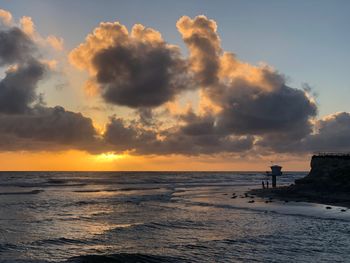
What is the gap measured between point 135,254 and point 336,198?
55.9 metres

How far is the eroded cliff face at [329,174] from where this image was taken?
83.3 meters

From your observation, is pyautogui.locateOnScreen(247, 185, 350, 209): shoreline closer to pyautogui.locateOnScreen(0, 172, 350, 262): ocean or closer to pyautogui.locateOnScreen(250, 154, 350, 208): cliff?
pyautogui.locateOnScreen(250, 154, 350, 208): cliff

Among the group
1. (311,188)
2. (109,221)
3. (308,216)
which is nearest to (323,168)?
(311,188)

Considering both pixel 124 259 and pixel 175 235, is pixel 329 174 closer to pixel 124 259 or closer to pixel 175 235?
pixel 175 235

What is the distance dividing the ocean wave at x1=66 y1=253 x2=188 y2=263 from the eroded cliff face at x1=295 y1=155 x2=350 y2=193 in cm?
6104

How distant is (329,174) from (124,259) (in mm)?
70660

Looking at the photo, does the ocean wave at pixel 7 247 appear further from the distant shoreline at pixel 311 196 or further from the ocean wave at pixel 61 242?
the distant shoreline at pixel 311 196

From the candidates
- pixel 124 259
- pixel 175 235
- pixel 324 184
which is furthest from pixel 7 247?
pixel 324 184

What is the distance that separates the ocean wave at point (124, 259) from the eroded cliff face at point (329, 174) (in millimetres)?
61036

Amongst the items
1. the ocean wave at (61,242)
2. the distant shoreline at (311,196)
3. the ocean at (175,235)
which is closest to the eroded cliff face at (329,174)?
A: the distant shoreline at (311,196)

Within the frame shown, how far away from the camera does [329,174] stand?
89000mm

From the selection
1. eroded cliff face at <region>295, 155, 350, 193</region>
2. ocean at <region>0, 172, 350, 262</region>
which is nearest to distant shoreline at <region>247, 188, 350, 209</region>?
eroded cliff face at <region>295, 155, 350, 193</region>

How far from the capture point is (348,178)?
82812 millimetres

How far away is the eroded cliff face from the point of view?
83294mm
